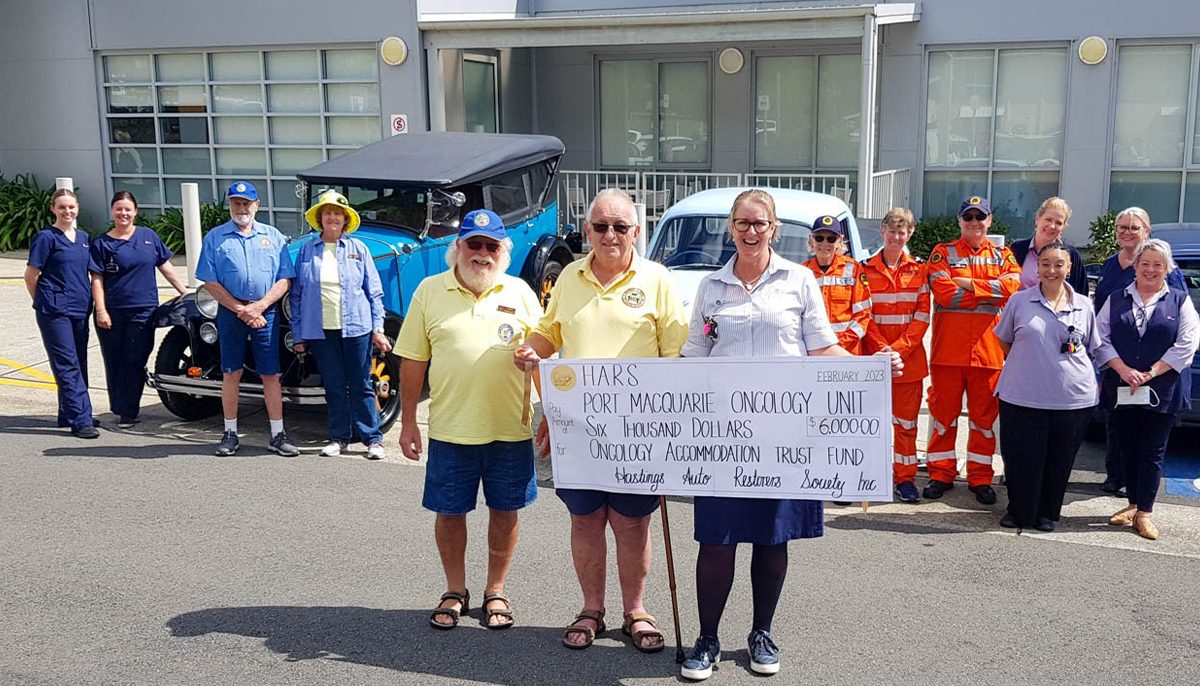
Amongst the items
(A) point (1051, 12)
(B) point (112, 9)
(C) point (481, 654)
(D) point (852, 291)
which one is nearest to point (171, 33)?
(B) point (112, 9)

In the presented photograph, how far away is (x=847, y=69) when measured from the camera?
17.8m

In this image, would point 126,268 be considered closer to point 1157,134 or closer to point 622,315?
point 622,315

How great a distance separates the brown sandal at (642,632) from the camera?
5070 mm

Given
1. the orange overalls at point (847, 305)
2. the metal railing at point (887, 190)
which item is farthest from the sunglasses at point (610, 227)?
the metal railing at point (887, 190)

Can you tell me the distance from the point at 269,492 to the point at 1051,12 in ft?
41.2

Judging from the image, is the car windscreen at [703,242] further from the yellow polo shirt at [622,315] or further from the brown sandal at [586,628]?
the brown sandal at [586,628]

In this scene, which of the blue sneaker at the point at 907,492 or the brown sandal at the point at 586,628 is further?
the blue sneaker at the point at 907,492

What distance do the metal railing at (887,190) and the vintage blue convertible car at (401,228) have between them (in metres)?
5.01

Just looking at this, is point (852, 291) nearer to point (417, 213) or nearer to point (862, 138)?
point (417, 213)

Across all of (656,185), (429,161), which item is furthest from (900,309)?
(656,185)

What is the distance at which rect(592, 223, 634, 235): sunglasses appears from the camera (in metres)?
4.87

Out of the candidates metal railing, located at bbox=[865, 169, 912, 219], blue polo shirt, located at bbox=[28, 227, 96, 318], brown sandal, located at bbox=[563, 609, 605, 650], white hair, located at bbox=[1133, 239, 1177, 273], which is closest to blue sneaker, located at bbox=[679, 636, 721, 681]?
brown sandal, located at bbox=[563, 609, 605, 650]

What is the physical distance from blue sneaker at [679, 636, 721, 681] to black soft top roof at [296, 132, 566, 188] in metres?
5.88

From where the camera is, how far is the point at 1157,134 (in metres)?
15.4
